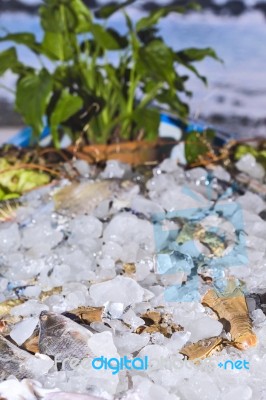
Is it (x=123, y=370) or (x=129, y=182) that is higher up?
(x=123, y=370)

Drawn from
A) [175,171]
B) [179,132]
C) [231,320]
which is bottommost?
[179,132]

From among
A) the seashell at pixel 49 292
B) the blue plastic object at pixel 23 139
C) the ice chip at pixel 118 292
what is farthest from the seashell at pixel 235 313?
the blue plastic object at pixel 23 139

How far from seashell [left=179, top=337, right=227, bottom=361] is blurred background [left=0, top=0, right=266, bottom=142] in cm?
160

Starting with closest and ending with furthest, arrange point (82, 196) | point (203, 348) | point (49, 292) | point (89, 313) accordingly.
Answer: point (203, 348)
point (89, 313)
point (49, 292)
point (82, 196)

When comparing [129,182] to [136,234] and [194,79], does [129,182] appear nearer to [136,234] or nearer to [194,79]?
[136,234]

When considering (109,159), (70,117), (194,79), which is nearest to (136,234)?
(109,159)

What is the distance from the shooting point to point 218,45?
8.45 ft

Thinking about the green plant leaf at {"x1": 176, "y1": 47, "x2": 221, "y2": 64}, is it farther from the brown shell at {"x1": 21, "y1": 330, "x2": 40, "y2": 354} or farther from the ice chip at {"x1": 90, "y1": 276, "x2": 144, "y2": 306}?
the brown shell at {"x1": 21, "y1": 330, "x2": 40, "y2": 354}

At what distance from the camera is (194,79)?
105 inches

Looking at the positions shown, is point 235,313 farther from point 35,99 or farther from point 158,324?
point 35,99

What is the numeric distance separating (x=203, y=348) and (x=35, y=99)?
1.08m

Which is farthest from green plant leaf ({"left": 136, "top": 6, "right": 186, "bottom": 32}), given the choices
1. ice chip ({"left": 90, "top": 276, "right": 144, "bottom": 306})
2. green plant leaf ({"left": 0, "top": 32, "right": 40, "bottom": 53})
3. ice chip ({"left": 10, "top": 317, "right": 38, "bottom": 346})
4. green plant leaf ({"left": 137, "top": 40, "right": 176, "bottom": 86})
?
ice chip ({"left": 10, "top": 317, "right": 38, "bottom": 346})

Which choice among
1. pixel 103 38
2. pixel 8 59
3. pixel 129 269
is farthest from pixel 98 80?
pixel 129 269

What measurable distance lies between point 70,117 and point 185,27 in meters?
0.77
